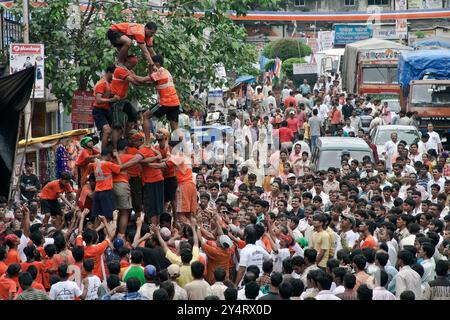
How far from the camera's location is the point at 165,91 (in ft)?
52.4

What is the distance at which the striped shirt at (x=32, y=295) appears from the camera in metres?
11.6

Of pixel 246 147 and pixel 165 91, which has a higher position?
pixel 165 91

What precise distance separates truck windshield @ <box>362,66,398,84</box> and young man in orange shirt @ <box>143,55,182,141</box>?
25299mm

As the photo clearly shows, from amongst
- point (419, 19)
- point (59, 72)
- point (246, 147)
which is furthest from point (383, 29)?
point (59, 72)

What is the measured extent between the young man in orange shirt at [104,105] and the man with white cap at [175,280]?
4017 mm

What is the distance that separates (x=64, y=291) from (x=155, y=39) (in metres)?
11.5

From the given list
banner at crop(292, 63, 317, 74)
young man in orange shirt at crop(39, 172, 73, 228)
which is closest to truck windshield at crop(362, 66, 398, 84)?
banner at crop(292, 63, 317, 74)

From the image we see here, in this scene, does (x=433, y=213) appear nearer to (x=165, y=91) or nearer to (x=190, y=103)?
(x=165, y=91)

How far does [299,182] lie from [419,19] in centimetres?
4711

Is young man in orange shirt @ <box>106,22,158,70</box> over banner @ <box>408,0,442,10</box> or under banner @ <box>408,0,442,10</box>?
over

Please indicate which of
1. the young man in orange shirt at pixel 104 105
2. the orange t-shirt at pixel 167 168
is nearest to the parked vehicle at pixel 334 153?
the orange t-shirt at pixel 167 168

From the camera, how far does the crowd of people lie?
12.2 metres

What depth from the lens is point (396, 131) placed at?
26.5 metres

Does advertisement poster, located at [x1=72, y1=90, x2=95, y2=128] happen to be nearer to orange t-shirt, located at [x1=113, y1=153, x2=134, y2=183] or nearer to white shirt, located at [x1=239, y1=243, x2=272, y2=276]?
orange t-shirt, located at [x1=113, y1=153, x2=134, y2=183]
